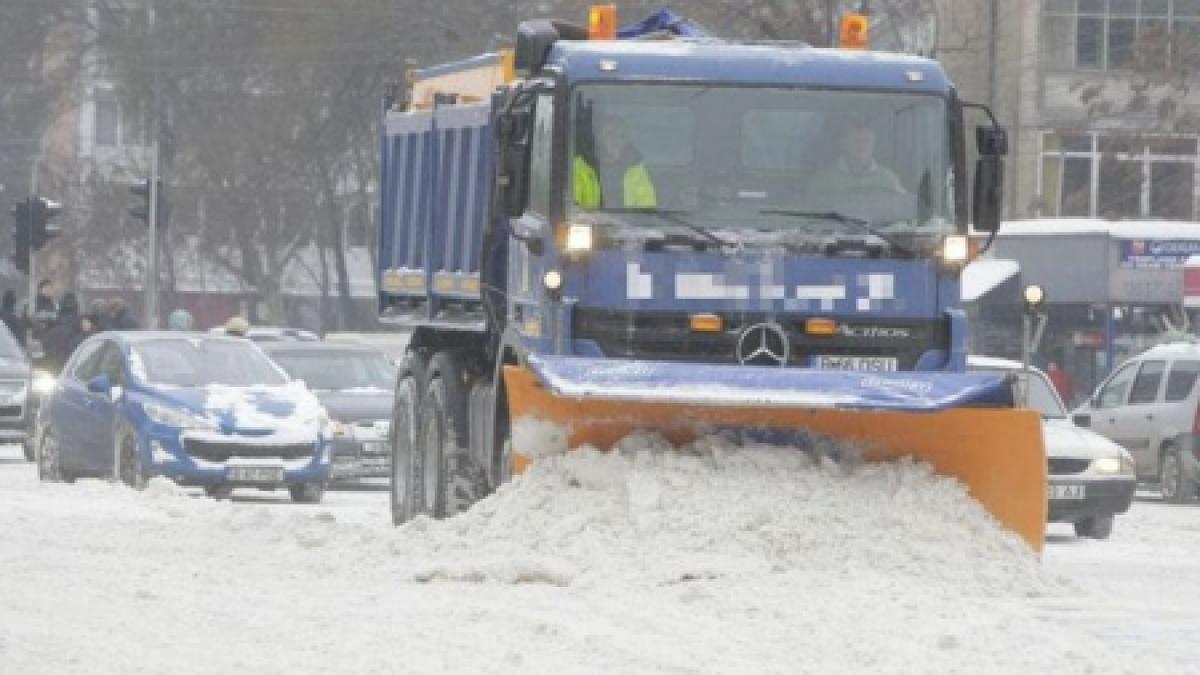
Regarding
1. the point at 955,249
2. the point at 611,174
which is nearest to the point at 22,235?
the point at 611,174

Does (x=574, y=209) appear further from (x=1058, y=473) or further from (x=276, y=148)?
(x=276, y=148)

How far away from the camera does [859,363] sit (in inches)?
722

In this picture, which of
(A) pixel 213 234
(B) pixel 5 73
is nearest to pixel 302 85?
(A) pixel 213 234

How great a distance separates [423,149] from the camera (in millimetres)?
22016

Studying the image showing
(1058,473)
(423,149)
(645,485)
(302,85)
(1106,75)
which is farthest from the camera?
(302,85)

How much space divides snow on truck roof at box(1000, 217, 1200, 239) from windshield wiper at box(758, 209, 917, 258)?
2950cm

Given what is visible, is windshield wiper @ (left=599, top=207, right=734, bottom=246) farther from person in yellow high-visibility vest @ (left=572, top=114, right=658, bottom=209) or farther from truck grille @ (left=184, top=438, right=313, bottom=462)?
truck grille @ (left=184, top=438, right=313, bottom=462)

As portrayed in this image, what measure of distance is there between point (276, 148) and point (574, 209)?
56023 mm

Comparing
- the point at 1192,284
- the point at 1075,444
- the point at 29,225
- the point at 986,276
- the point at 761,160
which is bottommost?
the point at 1075,444

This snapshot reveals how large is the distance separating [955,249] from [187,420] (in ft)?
36.4

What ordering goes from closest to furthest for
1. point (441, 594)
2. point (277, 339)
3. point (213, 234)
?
point (441, 594), point (277, 339), point (213, 234)

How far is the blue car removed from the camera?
28094 millimetres

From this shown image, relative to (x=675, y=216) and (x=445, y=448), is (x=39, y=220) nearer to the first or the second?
(x=445, y=448)

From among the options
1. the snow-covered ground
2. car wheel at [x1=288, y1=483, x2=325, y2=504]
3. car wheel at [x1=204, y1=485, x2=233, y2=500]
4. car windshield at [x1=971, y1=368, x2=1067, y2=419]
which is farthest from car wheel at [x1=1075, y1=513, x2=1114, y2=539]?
car wheel at [x1=204, y1=485, x2=233, y2=500]
